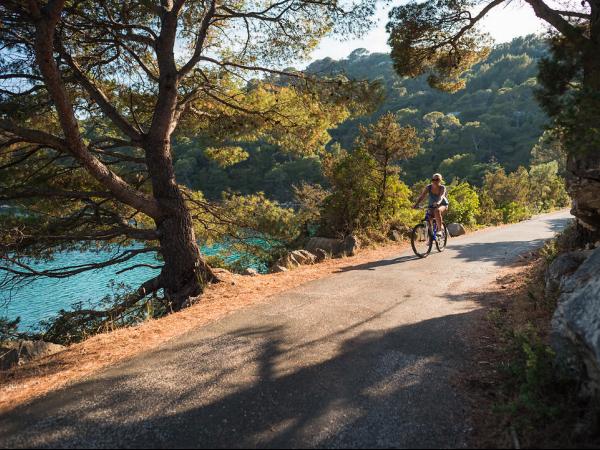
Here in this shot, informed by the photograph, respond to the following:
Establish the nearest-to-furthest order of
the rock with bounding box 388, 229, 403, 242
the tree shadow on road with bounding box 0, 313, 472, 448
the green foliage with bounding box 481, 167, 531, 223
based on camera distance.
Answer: the tree shadow on road with bounding box 0, 313, 472, 448 < the rock with bounding box 388, 229, 403, 242 < the green foliage with bounding box 481, 167, 531, 223

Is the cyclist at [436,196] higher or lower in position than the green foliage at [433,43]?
lower

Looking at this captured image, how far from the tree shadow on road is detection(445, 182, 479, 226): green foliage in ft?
47.3

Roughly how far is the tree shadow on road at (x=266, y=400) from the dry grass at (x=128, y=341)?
38 centimetres

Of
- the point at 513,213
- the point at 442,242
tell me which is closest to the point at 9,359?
the point at 442,242

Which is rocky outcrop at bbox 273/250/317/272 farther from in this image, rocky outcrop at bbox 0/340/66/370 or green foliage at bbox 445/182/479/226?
green foliage at bbox 445/182/479/226

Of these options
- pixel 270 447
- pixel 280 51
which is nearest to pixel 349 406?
pixel 270 447

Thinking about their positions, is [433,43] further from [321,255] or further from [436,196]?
[321,255]

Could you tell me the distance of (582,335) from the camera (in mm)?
2600

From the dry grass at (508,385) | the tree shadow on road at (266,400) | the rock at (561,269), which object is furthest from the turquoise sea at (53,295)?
the rock at (561,269)

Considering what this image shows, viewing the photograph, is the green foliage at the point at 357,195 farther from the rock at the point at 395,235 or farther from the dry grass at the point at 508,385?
the dry grass at the point at 508,385

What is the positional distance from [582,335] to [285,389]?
7.65 feet

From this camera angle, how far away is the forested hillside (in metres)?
50.9

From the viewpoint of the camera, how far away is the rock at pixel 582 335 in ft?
8.18

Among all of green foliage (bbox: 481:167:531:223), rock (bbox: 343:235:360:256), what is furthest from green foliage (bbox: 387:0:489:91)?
green foliage (bbox: 481:167:531:223)
